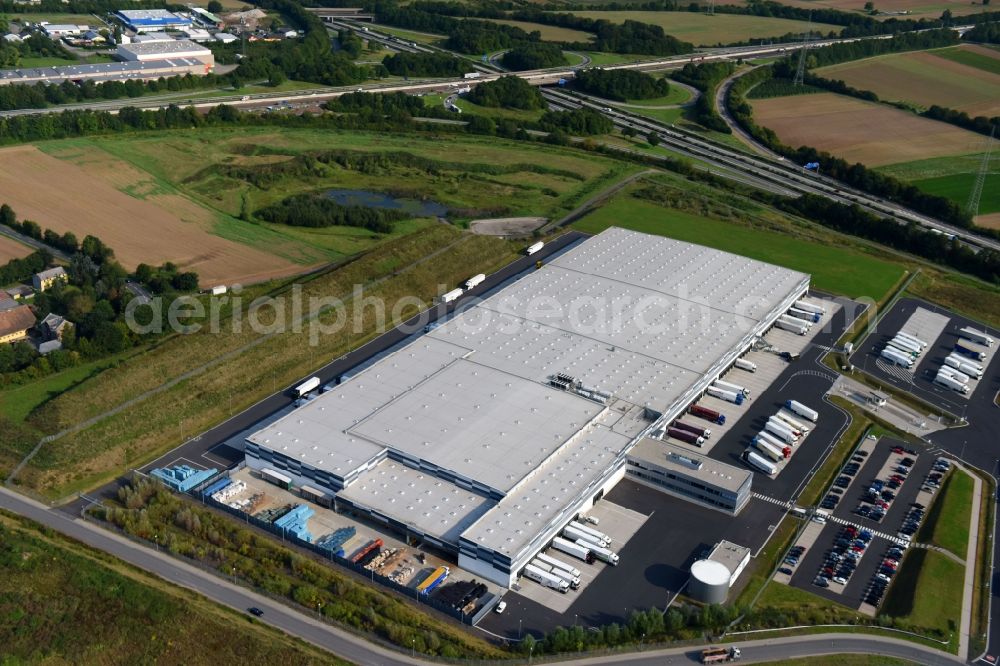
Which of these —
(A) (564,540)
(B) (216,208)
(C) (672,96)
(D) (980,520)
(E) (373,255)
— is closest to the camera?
(A) (564,540)

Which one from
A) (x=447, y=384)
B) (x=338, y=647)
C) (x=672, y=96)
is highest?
(x=672, y=96)

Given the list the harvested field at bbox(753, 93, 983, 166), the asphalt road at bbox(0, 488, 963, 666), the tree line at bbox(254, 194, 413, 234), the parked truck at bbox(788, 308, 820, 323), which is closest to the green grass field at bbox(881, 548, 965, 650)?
the asphalt road at bbox(0, 488, 963, 666)

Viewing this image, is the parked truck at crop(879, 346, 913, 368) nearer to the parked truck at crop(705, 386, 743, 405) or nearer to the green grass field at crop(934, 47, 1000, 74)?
the parked truck at crop(705, 386, 743, 405)

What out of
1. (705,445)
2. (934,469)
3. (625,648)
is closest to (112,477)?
(625,648)

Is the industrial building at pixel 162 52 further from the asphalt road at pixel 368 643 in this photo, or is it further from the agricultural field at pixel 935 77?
the asphalt road at pixel 368 643

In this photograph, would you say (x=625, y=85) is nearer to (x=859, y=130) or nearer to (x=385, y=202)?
(x=859, y=130)

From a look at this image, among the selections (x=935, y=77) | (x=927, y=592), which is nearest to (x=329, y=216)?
(x=927, y=592)

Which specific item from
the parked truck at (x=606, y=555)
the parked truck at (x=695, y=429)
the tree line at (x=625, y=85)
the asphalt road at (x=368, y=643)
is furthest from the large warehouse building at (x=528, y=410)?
the tree line at (x=625, y=85)

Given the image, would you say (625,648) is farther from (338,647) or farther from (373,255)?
(373,255)
